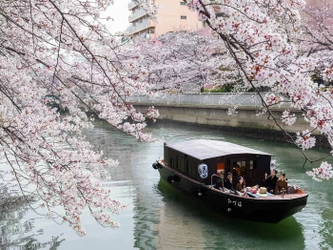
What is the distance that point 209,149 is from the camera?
13211 mm

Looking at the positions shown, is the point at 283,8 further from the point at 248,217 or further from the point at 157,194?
the point at 157,194

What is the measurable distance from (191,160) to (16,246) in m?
5.74

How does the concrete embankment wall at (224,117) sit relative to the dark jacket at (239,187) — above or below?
above

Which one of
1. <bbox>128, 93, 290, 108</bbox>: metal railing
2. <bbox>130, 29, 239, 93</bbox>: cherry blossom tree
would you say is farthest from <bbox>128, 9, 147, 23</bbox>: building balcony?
<bbox>128, 93, 290, 108</bbox>: metal railing

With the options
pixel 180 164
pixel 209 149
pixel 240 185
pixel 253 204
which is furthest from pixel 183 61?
pixel 253 204

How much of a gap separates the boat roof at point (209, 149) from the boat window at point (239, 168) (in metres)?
0.34

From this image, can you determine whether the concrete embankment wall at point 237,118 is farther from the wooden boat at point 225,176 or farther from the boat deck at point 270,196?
the boat deck at point 270,196

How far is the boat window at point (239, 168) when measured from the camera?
40.0ft

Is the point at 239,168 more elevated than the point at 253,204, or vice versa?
the point at 239,168

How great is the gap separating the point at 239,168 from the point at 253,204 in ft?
6.88

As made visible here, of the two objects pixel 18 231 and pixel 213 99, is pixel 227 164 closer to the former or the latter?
pixel 18 231

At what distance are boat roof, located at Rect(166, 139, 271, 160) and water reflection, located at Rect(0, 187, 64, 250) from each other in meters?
4.95

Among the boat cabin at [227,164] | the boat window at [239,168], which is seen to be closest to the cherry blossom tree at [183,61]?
the boat cabin at [227,164]

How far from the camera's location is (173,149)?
1462cm
